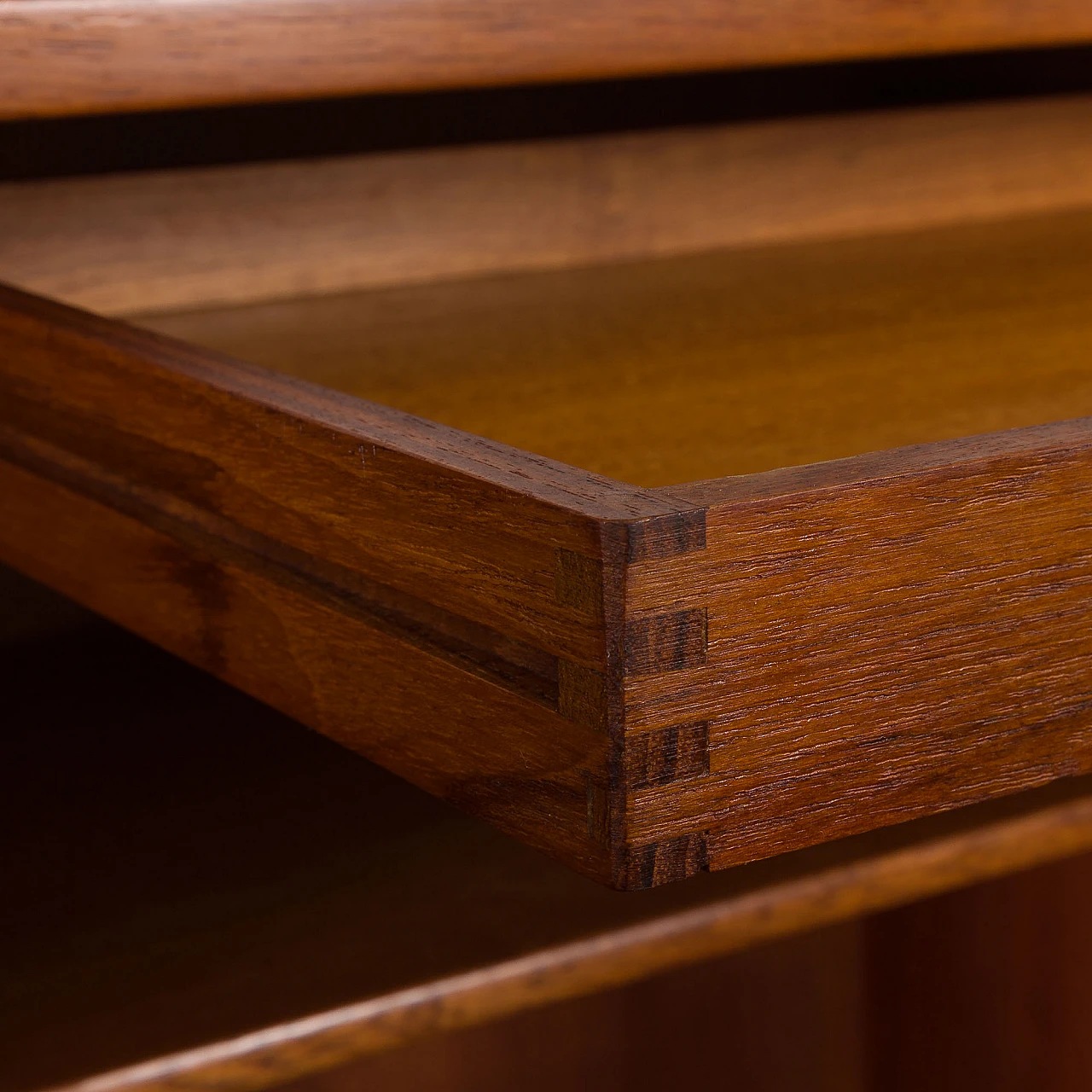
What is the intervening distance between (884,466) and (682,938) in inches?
10.4

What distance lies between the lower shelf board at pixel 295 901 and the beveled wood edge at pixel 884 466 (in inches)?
9.8

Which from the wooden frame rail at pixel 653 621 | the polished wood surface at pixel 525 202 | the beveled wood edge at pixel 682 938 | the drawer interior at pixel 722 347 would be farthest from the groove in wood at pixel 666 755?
the polished wood surface at pixel 525 202

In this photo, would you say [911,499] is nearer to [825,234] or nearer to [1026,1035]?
[1026,1035]

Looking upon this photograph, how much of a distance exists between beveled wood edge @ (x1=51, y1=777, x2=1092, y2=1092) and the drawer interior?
0.18 metres

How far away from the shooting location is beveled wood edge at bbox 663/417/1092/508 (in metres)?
0.35

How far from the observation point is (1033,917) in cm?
78

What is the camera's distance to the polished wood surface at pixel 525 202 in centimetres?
88

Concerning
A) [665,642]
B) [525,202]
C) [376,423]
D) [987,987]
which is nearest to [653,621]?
[665,642]

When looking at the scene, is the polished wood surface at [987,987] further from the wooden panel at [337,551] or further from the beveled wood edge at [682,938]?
the wooden panel at [337,551]

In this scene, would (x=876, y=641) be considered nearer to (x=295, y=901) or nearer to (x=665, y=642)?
(x=665, y=642)

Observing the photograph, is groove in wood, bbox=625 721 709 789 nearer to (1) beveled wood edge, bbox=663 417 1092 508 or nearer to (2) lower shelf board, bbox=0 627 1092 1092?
(1) beveled wood edge, bbox=663 417 1092 508

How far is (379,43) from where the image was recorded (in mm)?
637

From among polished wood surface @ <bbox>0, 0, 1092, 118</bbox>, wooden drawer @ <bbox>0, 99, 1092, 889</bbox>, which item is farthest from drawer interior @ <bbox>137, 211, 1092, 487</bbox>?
polished wood surface @ <bbox>0, 0, 1092, 118</bbox>

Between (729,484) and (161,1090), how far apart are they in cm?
28
